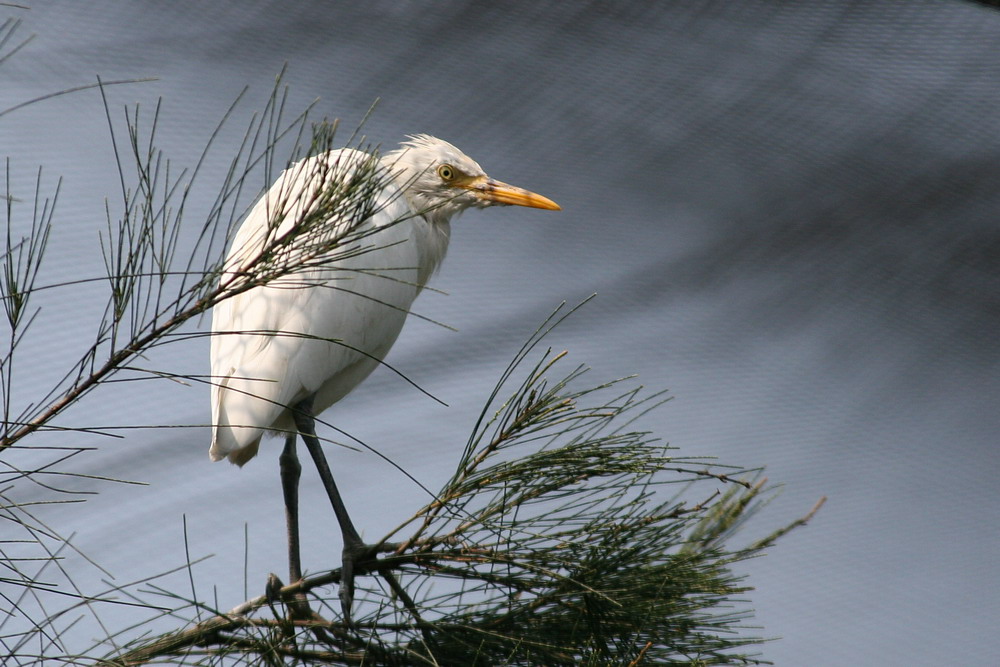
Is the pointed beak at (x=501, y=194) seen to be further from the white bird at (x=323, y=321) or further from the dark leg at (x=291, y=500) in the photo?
the dark leg at (x=291, y=500)

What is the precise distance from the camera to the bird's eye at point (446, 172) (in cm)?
138

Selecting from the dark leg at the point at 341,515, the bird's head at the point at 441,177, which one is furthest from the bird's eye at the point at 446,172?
the dark leg at the point at 341,515

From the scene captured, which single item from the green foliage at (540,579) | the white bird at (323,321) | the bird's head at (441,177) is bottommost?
the green foliage at (540,579)

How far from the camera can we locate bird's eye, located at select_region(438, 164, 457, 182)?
4.52 feet

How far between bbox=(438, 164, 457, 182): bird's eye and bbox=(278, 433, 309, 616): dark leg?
1.28 ft

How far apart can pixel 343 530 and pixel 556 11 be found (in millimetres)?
1392

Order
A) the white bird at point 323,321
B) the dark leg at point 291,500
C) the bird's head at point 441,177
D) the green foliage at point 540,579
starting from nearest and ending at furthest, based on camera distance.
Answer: the green foliage at point 540,579 < the white bird at point 323,321 < the dark leg at point 291,500 < the bird's head at point 441,177

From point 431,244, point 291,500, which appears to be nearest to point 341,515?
point 291,500

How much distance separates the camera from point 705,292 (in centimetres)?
254

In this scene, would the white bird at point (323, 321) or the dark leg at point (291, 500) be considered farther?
the dark leg at point (291, 500)

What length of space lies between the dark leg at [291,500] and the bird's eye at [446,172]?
1.28ft

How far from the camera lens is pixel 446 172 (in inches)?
54.3

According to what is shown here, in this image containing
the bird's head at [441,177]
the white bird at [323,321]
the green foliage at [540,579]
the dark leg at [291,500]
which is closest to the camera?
the green foliage at [540,579]

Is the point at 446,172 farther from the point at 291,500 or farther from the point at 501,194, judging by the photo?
the point at 291,500
